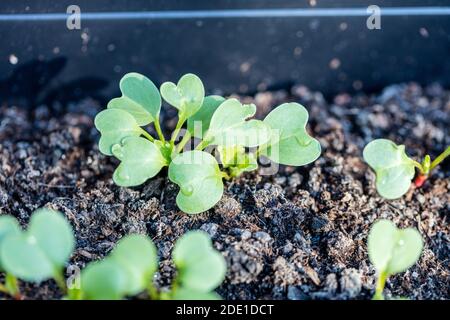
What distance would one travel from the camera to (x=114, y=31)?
5.10 ft

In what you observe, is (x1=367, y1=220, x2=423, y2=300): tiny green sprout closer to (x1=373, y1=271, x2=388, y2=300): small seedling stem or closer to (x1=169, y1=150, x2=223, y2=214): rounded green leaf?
(x1=373, y1=271, x2=388, y2=300): small seedling stem

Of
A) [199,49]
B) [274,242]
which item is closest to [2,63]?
[199,49]

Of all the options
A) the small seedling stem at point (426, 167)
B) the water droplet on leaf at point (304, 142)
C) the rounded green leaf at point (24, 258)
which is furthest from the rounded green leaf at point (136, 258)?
Answer: the small seedling stem at point (426, 167)

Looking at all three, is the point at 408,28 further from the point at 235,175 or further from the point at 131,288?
the point at 131,288

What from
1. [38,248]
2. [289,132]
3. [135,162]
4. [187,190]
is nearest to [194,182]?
[187,190]

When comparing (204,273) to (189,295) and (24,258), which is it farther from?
(24,258)

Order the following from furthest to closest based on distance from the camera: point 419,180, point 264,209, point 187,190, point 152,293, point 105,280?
point 419,180, point 264,209, point 187,190, point 152,293, point 105,280

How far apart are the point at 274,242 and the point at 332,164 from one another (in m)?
0.32

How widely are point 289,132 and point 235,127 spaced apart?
0.12m

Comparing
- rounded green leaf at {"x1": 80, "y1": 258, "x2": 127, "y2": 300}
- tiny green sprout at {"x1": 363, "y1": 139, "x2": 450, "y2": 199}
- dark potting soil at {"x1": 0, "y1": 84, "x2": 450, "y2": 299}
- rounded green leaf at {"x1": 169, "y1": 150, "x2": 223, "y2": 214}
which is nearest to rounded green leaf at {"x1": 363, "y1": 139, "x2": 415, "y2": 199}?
tiny green sprout at {"x1": 363, "y1": 139, "x2": 450, "y2": 199}

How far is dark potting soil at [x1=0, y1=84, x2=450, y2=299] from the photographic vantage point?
109 cm

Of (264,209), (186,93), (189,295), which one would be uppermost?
(186,93)

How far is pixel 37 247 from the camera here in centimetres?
86

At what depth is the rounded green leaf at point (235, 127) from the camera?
1.17 metres
